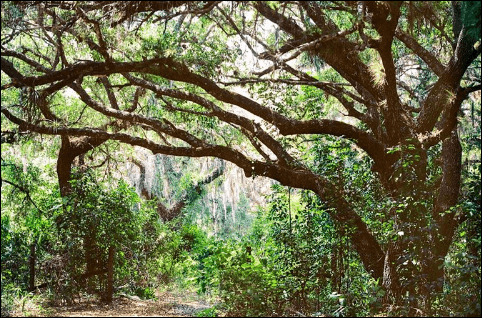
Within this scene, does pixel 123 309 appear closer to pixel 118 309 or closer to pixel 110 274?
pixel 118 309

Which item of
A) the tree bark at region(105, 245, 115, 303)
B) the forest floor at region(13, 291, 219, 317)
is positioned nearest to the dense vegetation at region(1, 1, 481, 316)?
the tree bark at region(105, 245, 115, 303)

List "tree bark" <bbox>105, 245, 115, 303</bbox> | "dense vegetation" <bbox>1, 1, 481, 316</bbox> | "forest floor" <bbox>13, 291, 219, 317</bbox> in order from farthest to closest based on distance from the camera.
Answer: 1. "tree bark" <bbox>105, 245, 115, 303</bbox>
2. "forest floor" <bbox>13, 291, 219, 317</bbox>
3. "dense vegetation" <bbox>1, 1, 481, 316</bbox>

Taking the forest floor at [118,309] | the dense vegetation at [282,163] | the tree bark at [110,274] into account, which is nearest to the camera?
the dense vegetation at [282,163]

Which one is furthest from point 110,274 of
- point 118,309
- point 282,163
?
point 282,163

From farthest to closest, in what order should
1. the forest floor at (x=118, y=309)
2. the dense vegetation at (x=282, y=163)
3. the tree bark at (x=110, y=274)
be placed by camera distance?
the tree bark at (x=110, y=274) → the forest floor at (x=118, y=309) → the dense vegetation at (x=282, y=163)

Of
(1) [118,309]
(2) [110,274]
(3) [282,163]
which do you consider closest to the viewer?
(1) [118,309]

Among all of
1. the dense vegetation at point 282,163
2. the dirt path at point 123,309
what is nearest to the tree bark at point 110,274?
the dense vegetation at point 282,163

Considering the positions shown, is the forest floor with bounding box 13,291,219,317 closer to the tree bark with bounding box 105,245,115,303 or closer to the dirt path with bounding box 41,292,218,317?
the dirt path with bounding box 41,292,218,317

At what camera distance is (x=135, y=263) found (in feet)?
28.1

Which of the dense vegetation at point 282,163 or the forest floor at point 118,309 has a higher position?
the dense vegetation at point 282,163

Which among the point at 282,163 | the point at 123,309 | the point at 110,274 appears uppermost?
the point at 282,163

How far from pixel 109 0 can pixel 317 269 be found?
178 inches

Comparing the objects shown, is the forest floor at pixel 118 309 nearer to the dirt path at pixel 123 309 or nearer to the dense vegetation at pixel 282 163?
the dirt path at pixel 123 309

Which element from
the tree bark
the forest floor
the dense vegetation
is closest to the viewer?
the dense vegetation
